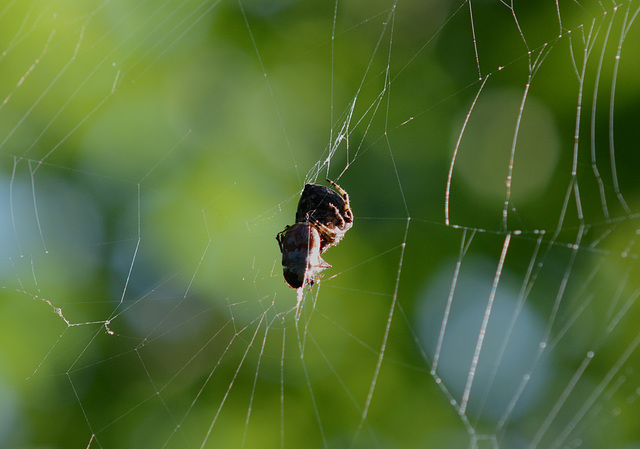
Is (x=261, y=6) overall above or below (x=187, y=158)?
above

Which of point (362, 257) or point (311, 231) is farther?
point (362, 257)

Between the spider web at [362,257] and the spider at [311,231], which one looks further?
the spider web at [362,257]

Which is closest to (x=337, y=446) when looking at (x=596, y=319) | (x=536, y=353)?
(x=536, y=353)

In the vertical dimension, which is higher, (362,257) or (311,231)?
(362,257)

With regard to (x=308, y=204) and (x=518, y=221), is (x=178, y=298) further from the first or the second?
(x=518, y=221)
